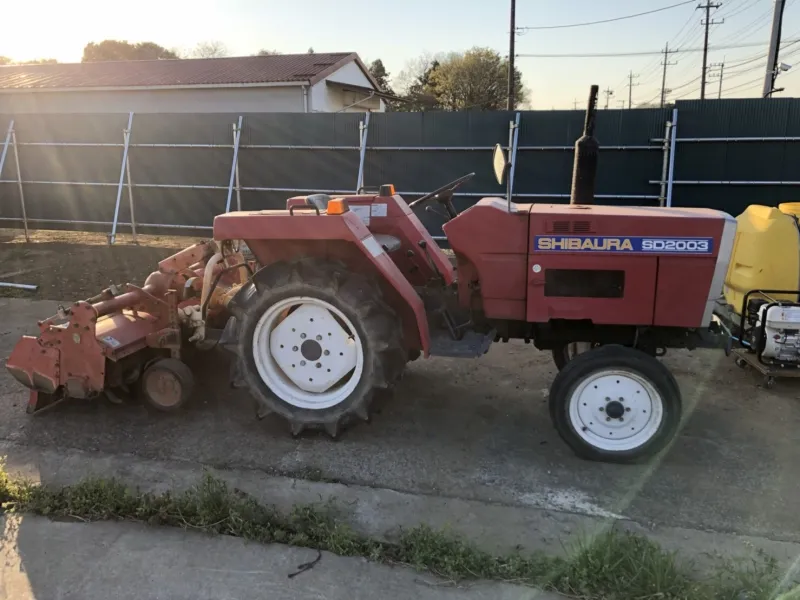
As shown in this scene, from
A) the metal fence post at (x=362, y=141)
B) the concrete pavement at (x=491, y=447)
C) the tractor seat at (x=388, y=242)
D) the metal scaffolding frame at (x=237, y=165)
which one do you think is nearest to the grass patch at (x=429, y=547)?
the concrete pavement at (x=491, y=447)

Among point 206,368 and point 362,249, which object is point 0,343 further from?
point 362,249

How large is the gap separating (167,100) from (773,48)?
1903 centimetres

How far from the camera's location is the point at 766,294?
454cm

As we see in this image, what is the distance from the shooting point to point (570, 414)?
11.3 ft

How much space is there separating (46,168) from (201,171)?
3.19 metres

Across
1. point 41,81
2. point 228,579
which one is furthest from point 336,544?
point 41,81

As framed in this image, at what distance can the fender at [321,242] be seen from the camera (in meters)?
3.50

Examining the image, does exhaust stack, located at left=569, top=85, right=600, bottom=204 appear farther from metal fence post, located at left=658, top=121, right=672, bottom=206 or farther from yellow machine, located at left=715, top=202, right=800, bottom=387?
metal fence post, located at left=658, top=121, right=672, bottom=206

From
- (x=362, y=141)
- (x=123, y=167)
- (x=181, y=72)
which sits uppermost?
(x=181, y=72)

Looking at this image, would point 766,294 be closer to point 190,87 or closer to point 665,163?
point 665,163

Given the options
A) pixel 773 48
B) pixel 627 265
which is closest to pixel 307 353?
pixel 627 265

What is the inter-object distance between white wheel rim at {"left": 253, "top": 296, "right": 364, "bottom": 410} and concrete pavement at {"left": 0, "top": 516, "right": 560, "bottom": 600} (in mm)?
1136

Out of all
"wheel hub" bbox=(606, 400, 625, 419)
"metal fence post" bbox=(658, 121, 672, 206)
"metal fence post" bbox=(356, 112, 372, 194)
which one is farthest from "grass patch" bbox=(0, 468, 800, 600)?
"metal fence post" bbox=(356, 112, 372, 194)

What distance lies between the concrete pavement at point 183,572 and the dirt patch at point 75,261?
5.27 m
